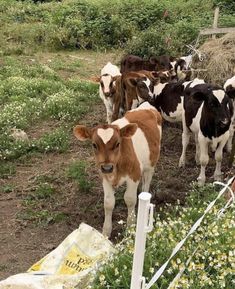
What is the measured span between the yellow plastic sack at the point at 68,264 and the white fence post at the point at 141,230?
1070 mm

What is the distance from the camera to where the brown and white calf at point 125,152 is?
19.9 feet

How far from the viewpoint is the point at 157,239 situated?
14.5 ft

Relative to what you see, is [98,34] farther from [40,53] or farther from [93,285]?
[93,285]

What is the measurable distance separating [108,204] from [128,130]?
965 millimetres

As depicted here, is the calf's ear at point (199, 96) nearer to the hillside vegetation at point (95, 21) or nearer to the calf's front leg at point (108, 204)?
the calf's front leg at point (108, 204)

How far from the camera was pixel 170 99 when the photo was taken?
973 centimetres

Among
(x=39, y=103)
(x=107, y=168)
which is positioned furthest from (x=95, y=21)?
(x=107, y=168)

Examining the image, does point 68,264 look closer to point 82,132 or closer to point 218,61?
point 82,132

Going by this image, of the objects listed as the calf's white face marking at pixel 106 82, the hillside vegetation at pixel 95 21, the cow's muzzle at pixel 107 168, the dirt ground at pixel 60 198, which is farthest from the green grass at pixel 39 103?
the hillside vegetation at pixel 95 21

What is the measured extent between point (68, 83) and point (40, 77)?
1104mm

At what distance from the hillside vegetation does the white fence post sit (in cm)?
1454

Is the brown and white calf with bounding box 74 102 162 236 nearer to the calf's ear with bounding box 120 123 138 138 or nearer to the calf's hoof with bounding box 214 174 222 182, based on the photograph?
the calf's ear with bounding box 120 123 138 138

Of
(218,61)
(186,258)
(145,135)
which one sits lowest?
(218,61)

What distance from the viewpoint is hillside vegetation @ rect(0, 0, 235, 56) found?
19.7m
